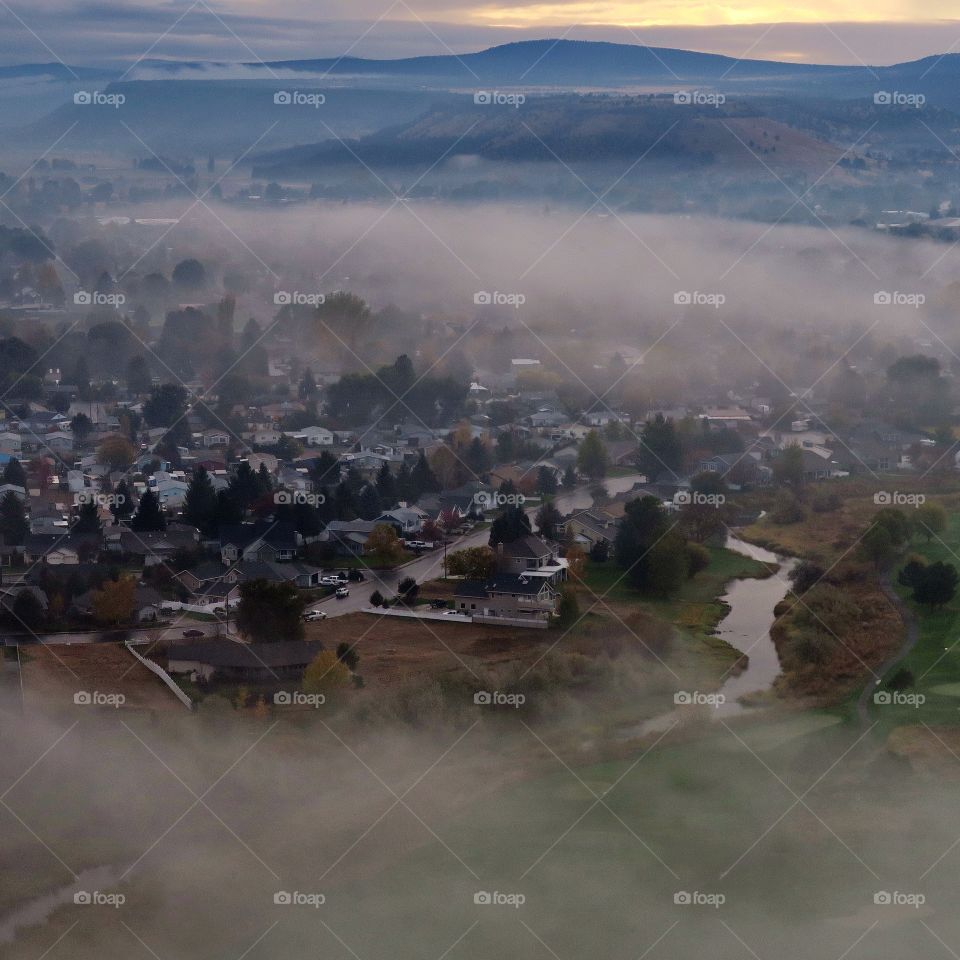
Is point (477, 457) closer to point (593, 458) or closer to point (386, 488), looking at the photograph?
point (593, 458)

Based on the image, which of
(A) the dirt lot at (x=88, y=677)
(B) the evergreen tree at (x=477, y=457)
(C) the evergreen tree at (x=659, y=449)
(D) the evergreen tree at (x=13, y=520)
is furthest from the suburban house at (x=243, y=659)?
(C) the evergreen tree at (x=659, y=449)

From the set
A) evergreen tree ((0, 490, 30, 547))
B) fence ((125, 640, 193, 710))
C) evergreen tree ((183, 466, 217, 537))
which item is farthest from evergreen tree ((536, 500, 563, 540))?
evergreen tree ((0, 490, 30, 547))

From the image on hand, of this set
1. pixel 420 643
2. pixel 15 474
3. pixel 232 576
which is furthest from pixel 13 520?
pixel 420 643

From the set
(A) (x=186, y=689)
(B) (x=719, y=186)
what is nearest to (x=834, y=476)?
(A) (x=186, y=689)

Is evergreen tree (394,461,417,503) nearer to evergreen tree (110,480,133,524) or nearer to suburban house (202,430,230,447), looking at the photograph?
evergreen tree (110,480,133,524)

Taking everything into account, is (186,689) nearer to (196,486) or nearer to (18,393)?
(196,486)

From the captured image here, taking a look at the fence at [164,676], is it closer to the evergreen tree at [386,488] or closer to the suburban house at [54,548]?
the suburban house at [54,548]
